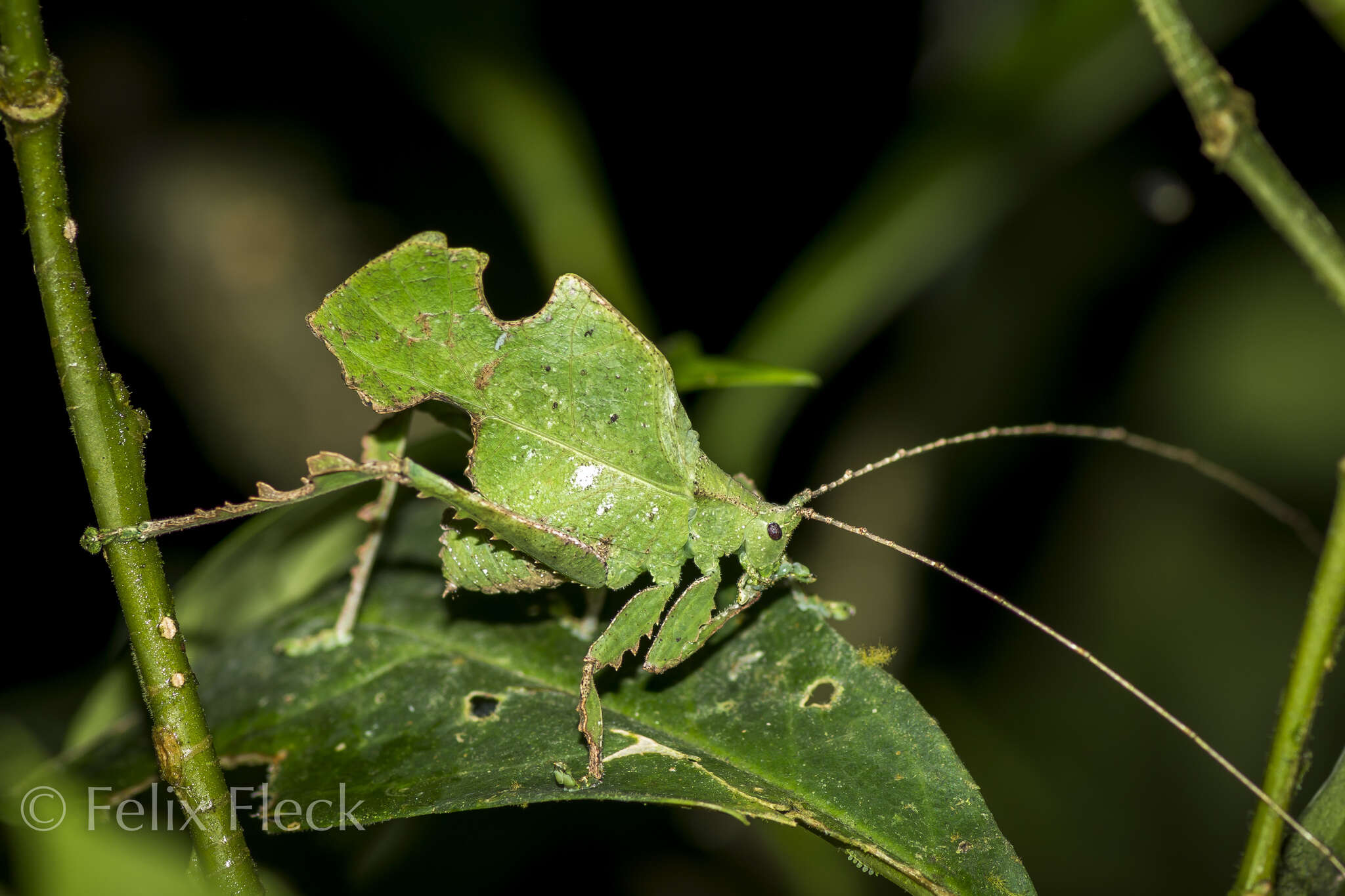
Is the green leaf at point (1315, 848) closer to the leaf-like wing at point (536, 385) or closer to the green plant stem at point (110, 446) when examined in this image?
the leaf-like wing at point (536, 385)

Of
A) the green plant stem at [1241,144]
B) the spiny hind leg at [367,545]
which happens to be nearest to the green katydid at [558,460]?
the spiny hind leg at [367,545]

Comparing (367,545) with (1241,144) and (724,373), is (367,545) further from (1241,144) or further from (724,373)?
(1241,144)

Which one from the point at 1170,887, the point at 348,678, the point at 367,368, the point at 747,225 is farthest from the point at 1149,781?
the point at 367,368

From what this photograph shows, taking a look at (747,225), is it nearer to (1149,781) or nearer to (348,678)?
(348,678)

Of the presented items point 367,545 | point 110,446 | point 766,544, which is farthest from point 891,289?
point 110,446

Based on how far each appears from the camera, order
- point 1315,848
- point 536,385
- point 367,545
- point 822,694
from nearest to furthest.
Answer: point 1315,848 → point 822,694 → point 536,385 → point 367,545

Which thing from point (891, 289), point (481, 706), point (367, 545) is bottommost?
point (481, 706)
